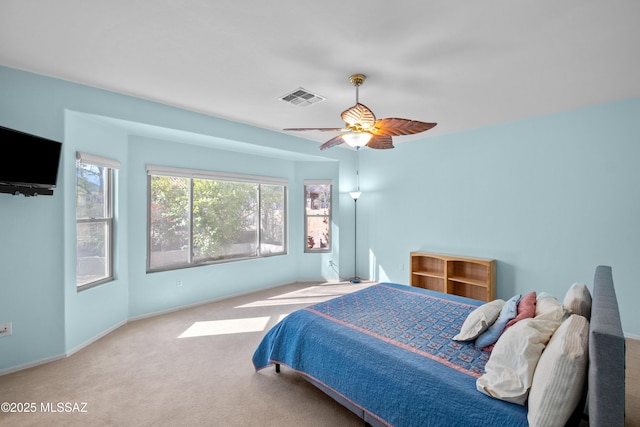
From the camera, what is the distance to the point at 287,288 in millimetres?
5352

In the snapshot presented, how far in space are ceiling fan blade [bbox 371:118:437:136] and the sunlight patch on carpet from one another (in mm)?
2666

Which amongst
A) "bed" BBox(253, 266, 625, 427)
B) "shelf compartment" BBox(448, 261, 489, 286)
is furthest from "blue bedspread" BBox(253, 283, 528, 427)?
"shelf compartment" BBox(448, 261, 489, 286)

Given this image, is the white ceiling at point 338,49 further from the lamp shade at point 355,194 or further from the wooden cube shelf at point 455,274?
the lamp shade at point 355,194

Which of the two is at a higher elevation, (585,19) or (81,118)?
(585,19)

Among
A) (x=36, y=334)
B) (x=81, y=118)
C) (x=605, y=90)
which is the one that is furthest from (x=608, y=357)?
(x=81, y=118)

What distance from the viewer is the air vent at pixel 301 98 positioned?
3.10 m

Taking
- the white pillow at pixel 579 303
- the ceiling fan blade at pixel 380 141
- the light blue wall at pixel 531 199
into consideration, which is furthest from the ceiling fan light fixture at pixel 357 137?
the light blue wall at pixel 531 199

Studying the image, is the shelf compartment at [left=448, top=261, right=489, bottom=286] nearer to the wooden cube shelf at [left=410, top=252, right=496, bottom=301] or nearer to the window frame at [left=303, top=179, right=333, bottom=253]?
the wooden cube shelf at [left=410, top=252, right=496, bottom=301]

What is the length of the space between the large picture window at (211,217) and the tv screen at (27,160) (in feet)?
4.33

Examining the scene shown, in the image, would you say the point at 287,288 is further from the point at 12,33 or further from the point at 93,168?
the point at 12,33

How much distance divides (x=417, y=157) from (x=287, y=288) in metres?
3.28

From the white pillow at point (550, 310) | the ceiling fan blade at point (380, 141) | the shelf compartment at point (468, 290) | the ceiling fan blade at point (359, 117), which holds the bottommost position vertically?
the shelf compartment at point (468, 290)

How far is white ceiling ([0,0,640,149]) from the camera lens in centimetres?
185

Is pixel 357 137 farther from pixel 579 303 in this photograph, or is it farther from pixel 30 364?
pixel 30 364
